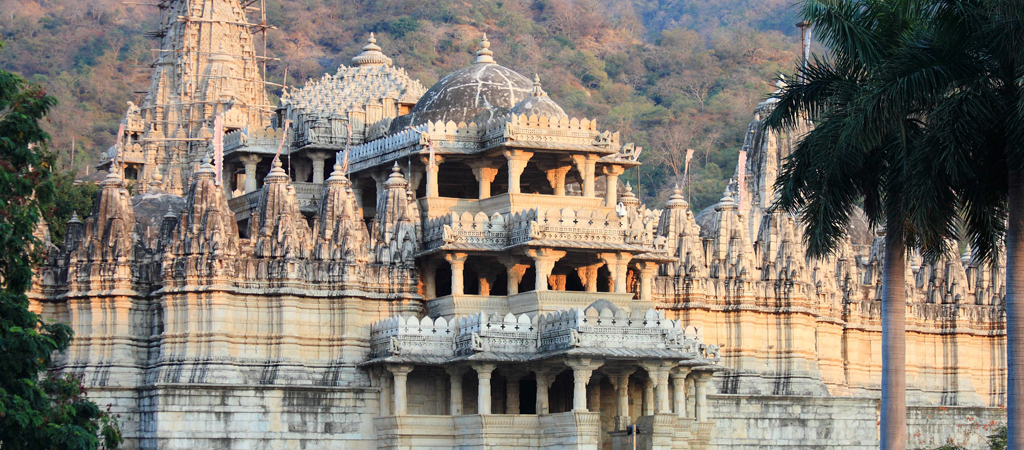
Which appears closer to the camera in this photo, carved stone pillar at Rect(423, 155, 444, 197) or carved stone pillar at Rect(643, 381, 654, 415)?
carved stone pillar at Rect(643, 381, 654, 415)

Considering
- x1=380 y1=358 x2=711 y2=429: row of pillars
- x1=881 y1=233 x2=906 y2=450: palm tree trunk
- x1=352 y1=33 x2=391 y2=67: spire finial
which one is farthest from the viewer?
x1=352 y1=33 x2=391 y2=67: spire finial

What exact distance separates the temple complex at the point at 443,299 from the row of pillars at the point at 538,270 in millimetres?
65

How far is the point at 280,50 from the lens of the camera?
128250mm

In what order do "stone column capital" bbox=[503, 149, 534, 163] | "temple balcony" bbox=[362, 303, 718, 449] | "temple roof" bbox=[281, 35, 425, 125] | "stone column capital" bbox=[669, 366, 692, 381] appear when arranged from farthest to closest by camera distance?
"temple roof" bbox=[281, 35, 425, 125] → "stone column capital" bbox=[503, 149, 534, 163] → "stone column capital" bbox=[669, 366, 692, 381] → "temple balcony" bbox=[362, 303, 718, 449]

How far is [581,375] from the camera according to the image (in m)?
47.8

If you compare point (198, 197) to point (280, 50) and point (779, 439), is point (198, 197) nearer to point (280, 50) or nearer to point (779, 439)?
point (779, 439)

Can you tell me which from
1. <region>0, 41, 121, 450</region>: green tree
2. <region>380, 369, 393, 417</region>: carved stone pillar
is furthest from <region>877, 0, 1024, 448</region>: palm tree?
<region>380, 369, 393, 417</region>: carved stone pillar

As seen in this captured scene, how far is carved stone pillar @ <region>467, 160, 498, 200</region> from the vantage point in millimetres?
53875

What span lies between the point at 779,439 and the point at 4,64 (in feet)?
257

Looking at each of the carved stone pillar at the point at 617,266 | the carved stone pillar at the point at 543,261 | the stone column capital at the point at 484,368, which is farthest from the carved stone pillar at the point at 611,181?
the stone column capital at the point at 484,368

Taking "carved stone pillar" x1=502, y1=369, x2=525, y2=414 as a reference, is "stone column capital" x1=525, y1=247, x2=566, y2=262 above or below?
above

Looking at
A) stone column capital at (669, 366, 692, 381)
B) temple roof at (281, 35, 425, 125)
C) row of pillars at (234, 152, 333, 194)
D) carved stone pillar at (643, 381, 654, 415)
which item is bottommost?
carved stone pillar at (643, 381, 654, 415)

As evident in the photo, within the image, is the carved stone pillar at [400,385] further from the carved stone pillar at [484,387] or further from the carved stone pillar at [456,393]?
the carved stone pillar at [484,387]

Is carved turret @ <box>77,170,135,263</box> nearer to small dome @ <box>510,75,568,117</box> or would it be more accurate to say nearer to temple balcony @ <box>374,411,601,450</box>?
temple balcony @ <box>374,411,601,450</box>
